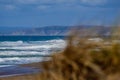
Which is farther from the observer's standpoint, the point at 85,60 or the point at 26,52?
the point at 26,52

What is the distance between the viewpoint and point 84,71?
5.86 metres

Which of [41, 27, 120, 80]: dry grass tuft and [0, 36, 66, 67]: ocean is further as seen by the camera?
[0, 36, 66, 67]: ocean

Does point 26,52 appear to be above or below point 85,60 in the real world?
below

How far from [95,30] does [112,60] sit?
1.57 feet

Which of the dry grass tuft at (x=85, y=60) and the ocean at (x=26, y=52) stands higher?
the dry grass tuft at (x=85, y=60)

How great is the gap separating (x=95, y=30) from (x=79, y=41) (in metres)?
0.28

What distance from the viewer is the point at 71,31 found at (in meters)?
5.94

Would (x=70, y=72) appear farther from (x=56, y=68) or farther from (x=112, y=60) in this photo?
(x=112, y=60)

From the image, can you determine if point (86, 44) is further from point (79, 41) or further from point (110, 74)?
point (110, 74)

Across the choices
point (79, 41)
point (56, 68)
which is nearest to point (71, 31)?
point (79, 41)

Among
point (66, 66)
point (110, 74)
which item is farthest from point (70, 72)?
point (110, 74)

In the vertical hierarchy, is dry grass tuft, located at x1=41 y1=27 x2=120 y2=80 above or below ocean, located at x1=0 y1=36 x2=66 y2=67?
above

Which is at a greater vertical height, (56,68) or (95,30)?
(95,30)

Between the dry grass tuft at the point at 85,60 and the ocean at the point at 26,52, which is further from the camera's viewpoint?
the ocean at the point at 26,52
